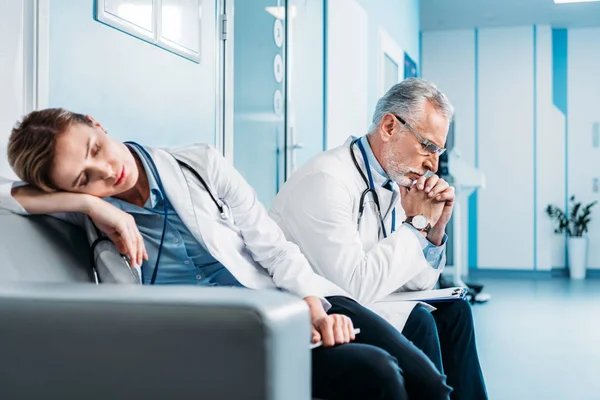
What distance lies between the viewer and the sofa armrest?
98cm

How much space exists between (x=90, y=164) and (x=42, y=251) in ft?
0.67

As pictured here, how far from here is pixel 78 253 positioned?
157 centimetres

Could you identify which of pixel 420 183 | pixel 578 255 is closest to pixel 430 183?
pixel 420 183

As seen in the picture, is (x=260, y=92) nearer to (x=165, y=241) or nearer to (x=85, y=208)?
(x=165, y=241)

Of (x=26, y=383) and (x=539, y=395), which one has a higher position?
(x=26, y=383)

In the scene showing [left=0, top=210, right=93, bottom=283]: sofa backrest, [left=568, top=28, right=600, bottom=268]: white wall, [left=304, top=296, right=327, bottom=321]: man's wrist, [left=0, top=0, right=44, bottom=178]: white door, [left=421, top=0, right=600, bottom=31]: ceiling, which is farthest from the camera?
[left=568, top=28, right=600, bottom=268]: white wall

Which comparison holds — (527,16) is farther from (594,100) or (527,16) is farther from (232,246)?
(232,246)

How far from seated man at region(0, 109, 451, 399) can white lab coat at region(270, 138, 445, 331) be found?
0.67ft

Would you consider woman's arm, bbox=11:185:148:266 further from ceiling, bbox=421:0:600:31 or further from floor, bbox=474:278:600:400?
ceiling, bbox=421:0:600:31

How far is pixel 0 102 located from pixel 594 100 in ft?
26.0

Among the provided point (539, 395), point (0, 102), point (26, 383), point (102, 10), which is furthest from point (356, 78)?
point (26, 383)

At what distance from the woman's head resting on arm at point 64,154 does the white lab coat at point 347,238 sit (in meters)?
0.66

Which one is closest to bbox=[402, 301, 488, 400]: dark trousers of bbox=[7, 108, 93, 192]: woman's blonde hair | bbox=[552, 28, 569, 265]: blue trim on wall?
bbox=[7, 108, 93, 192]: woman's blonde hair

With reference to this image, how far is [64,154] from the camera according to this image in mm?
1408
